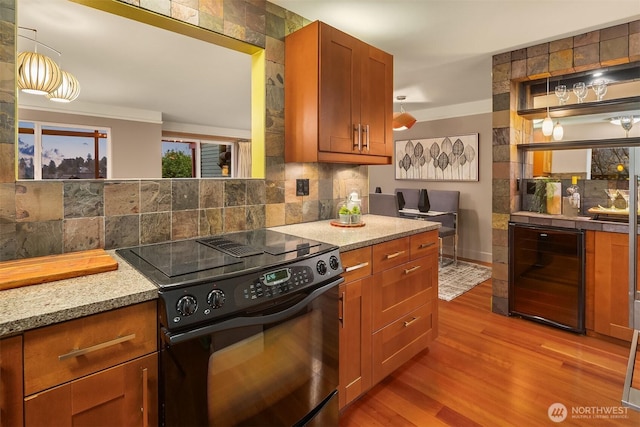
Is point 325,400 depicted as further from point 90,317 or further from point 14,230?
point 14,230

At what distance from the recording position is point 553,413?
5.72 ft

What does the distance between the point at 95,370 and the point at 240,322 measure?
408 millimetres

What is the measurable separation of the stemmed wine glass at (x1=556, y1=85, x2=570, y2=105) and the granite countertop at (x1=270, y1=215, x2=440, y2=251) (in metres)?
1.65

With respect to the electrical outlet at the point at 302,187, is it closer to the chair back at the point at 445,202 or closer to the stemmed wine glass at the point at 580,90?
the stemmed wine glass at the point at 580,90

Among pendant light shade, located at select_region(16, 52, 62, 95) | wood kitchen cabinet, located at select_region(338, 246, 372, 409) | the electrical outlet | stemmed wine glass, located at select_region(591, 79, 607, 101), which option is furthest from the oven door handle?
stemmed wine glass, located at select_region(591, 79, 607, 101)

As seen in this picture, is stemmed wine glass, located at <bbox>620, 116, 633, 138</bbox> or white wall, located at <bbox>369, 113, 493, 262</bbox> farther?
white wall, located at <bbox>369, 113, 493, 262</bbox>

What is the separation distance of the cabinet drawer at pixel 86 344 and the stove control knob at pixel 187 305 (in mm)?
94

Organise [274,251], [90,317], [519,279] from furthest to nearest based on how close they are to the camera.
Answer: [519,279], [274,251], [90,317]

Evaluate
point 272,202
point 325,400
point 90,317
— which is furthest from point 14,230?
point 325,400

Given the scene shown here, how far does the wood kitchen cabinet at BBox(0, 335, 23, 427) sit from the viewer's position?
80 centimetres

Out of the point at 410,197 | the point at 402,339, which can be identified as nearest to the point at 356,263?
the point at 402,339

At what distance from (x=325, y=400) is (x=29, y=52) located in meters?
2.77

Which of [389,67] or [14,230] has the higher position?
[389,67]

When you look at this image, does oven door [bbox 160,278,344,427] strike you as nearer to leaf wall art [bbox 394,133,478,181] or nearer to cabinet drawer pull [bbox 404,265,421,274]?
cabinet drawer pull [bbox 404,265,421,274]
